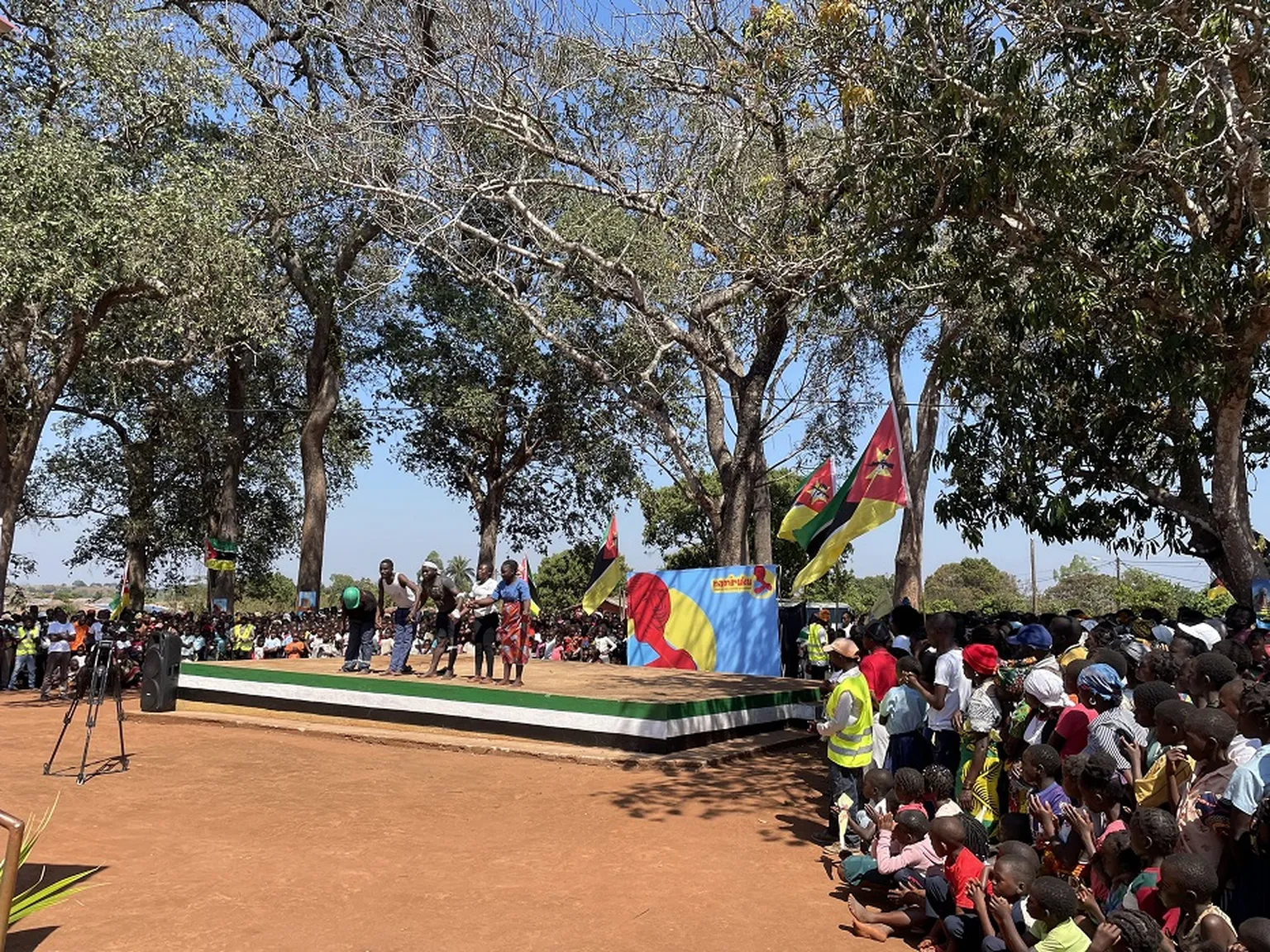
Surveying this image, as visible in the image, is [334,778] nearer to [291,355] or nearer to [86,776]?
[86,776]

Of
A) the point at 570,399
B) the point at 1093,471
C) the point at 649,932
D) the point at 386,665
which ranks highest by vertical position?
the point at 570,399

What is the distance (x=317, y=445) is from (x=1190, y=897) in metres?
26.6

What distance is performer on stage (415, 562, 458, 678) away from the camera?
12.9 meters

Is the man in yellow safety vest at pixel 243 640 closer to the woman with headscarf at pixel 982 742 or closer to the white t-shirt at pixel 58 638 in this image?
the white t-shirt at pixel 58 638

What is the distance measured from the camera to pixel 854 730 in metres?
7.39

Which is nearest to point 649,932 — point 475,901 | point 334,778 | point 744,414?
point 475,901

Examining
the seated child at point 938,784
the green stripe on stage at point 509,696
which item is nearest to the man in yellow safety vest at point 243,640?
the green stripe on stage at point 509,696

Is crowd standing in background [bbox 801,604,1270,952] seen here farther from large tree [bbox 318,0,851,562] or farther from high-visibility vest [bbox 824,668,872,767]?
large tree [bbox 318,0,851,562]

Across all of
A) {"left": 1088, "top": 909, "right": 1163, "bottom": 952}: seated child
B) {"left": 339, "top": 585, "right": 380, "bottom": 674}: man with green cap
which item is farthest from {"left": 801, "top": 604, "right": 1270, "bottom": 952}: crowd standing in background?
{"left": 339, "top": 585, "right": 380, "bottom": 674}: man with green cap

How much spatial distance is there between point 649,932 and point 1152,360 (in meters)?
8.06

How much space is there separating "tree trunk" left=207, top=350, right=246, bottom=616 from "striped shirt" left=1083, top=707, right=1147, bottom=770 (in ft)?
80.2

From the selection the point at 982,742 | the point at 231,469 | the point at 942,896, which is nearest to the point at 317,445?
the point at 231,469

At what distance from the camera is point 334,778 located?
991 cm

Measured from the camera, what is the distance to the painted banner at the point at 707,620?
16.1m
